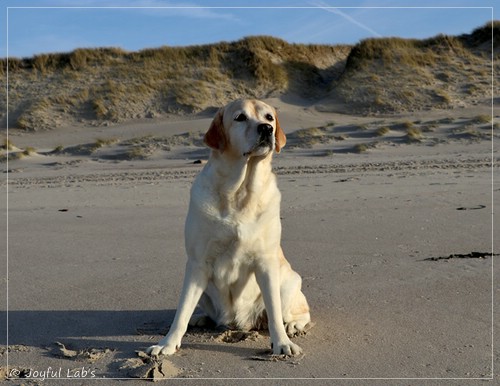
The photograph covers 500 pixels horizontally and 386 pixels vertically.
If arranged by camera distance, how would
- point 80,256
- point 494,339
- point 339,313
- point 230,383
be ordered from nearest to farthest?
point 230,383 → point 494,339 → point 339,313 → point 80,256

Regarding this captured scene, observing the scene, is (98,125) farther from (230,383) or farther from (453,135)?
(230,383)

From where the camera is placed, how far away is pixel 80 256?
22.9 ft

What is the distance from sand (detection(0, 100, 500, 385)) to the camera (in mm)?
4195

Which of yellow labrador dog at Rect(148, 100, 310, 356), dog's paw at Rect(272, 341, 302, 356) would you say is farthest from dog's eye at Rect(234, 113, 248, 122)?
dog's paw at Rect(272, 341, 302, 356)

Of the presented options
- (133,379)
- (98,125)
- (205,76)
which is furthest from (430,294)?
(205,76)

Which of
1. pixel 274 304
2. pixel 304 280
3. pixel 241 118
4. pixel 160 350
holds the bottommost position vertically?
pixel 304 280

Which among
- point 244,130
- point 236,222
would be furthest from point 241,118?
point 236,222

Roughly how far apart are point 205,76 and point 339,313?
25.4 metres

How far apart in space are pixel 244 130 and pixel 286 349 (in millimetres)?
1322

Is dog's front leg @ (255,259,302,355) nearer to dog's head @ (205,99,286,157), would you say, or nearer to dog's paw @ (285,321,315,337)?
dog's paw @ (285,321,315,337)

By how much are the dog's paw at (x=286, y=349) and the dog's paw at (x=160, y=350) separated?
0.61m

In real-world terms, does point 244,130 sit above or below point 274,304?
above

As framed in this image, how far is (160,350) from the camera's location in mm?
4355

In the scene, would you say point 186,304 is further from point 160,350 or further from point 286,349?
point 286,349
